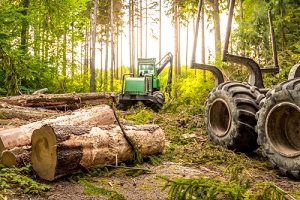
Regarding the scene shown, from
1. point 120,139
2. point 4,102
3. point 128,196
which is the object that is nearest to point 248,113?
point 120,139

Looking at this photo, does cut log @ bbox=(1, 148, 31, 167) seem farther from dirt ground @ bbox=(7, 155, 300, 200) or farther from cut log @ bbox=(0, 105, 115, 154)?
dirt ground @ bbox=(7, 155, 300, 200)

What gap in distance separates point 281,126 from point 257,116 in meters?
0.35

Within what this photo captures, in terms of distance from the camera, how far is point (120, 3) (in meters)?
29.8

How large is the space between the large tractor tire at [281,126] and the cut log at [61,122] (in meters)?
3.21

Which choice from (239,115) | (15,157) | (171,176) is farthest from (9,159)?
(239,115)

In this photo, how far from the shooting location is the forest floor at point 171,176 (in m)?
3.08

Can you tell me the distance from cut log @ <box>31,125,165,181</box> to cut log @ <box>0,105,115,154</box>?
26.0 inches

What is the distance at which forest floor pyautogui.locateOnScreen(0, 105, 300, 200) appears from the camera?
3082 mm

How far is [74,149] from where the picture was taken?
12.3ft

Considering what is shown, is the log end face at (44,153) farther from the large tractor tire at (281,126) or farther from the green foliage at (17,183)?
the large tractor tire at (281,126)

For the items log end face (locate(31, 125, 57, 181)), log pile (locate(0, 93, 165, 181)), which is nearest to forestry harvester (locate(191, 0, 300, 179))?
log pile (locate(0, 93, 165, 181))

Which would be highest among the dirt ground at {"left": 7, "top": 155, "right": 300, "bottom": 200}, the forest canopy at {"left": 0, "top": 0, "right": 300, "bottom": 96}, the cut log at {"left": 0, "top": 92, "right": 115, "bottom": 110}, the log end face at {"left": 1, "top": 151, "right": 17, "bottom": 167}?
the forest canopy at {"left": 0, "top": 0, "right": 300, "bottom": 96}

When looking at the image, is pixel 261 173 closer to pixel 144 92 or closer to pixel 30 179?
pixel 30 179

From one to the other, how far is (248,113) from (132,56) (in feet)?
85.8
